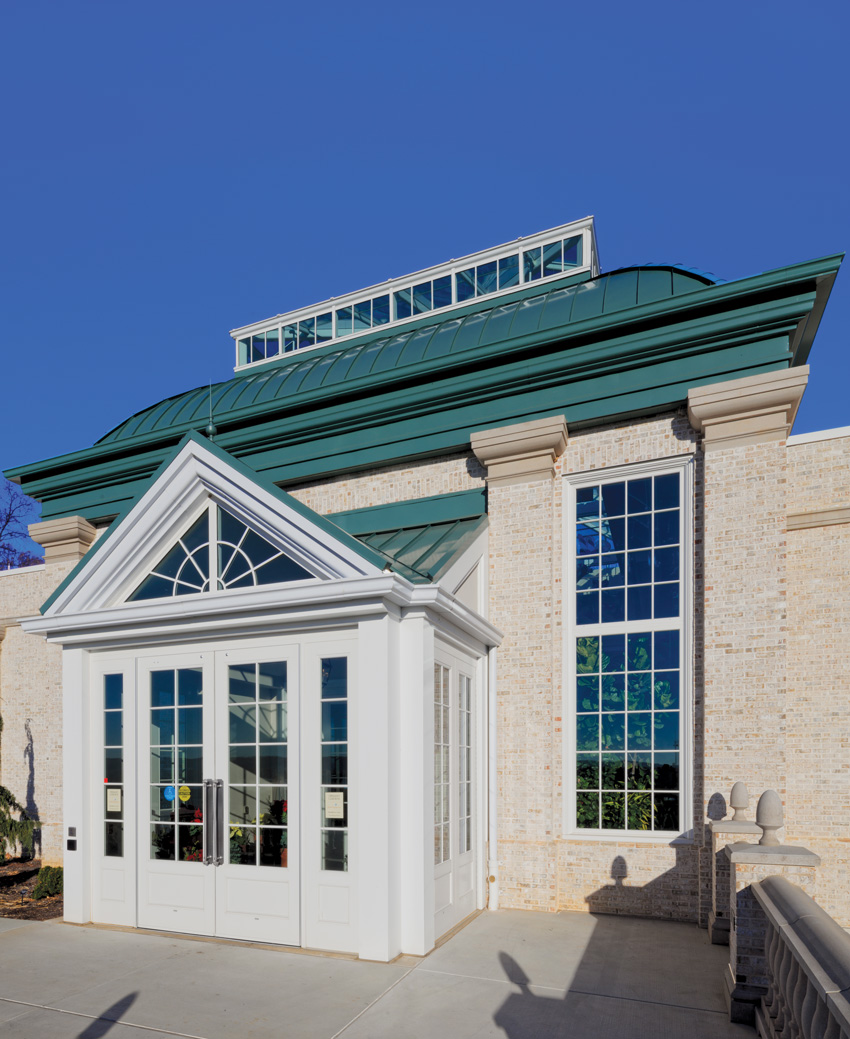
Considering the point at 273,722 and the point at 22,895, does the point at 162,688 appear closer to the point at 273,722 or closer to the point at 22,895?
the point at 273,722

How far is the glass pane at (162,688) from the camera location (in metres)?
8.45

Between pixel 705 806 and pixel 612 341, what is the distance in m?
5.31

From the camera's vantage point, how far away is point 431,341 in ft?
38.0

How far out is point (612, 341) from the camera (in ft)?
31.5

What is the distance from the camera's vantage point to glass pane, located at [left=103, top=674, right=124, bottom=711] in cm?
877

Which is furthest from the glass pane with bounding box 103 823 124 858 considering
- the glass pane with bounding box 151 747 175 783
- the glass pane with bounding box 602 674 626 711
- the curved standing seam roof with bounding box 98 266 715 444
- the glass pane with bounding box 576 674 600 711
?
the curved standing seam roof with bounding box 98 266 715 444

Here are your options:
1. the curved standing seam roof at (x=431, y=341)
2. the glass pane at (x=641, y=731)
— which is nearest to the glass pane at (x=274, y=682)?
the glass pane at (x=641, y=731)

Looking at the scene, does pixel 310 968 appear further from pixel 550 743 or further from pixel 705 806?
pixel 705 806

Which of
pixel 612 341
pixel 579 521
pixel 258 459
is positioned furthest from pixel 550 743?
pixel 258 459

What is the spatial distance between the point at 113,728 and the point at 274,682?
2.20m

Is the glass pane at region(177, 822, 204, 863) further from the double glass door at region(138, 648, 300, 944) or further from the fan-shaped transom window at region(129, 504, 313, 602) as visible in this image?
the fan-shaped transom window at region(129, 504, 313, 602)

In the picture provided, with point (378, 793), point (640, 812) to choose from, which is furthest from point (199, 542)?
point (640, 812)

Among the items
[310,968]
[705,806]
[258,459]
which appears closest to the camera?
[310,968]

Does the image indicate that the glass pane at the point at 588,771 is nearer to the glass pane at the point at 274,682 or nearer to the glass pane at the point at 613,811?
the glass pane at the point at 613,811
